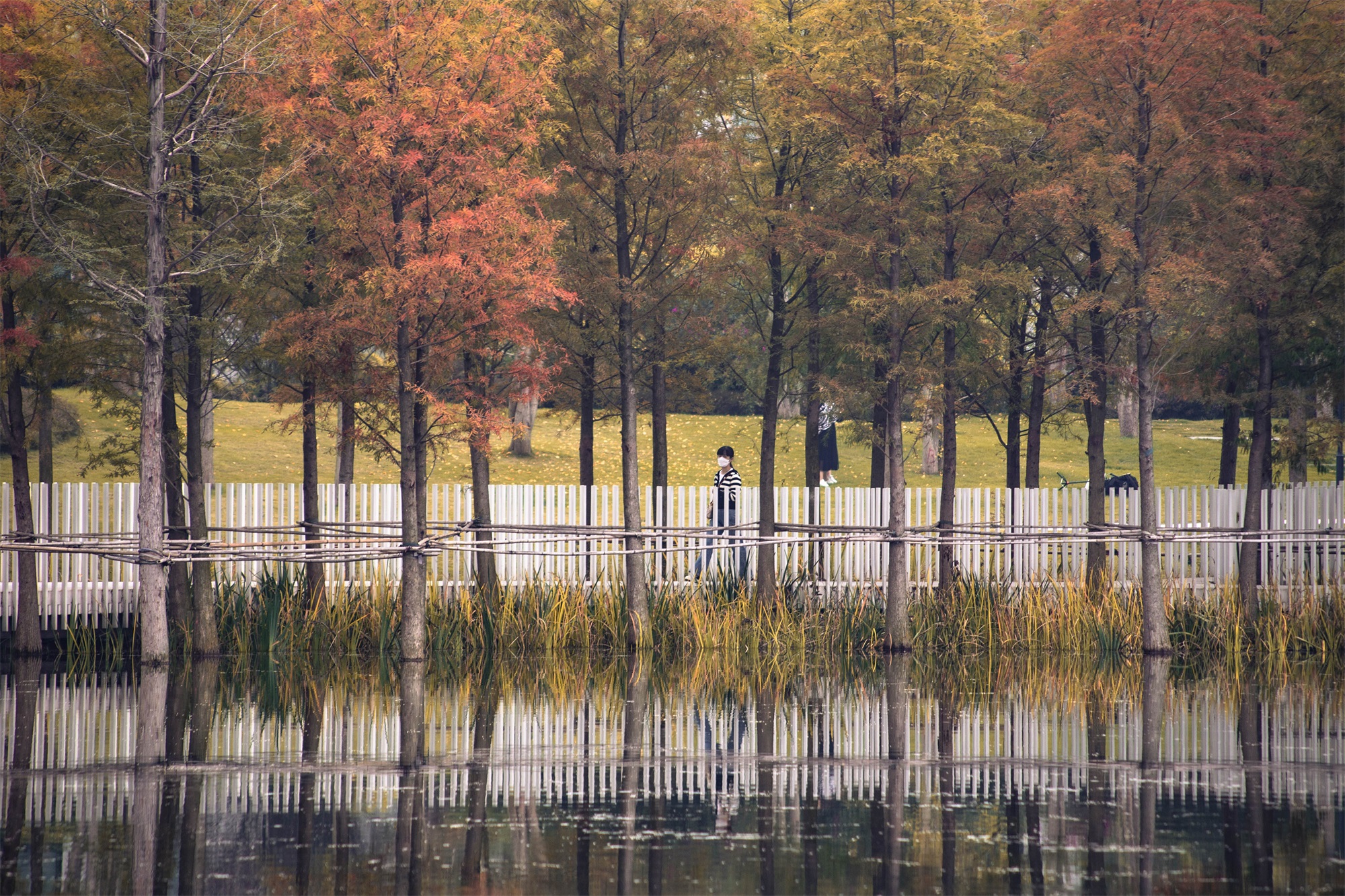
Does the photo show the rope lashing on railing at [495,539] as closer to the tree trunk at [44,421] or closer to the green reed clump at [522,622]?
the green reed clump at [522,622]

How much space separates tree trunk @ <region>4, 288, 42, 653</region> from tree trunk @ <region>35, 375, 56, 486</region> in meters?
0.25

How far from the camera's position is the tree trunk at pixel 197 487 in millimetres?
15164

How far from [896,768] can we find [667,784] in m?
1.60

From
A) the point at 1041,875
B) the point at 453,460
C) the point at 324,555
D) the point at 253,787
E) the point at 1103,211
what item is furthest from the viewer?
the point at 453,460

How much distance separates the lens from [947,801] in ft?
27.0

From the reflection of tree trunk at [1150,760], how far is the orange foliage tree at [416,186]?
22.9ft

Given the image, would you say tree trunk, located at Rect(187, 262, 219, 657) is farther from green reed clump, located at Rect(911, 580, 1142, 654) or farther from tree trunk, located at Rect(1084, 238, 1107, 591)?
tree trunk, located at Rect(1084, 238, 1107, 591)

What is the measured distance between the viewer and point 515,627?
15977 millimetres

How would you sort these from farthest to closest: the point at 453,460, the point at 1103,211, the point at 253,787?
the point at 453,460 → the point at 1103,211 → the point at 253,787

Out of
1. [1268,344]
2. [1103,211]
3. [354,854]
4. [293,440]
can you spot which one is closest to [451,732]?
[354,854]

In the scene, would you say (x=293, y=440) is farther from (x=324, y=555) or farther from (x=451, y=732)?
(x=451, y=732)

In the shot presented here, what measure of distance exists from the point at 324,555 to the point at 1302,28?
1240cm

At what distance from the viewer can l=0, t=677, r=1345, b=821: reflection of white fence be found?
333 inches

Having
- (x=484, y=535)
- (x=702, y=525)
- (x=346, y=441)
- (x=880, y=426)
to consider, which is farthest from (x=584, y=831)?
(x=880, y=426)
